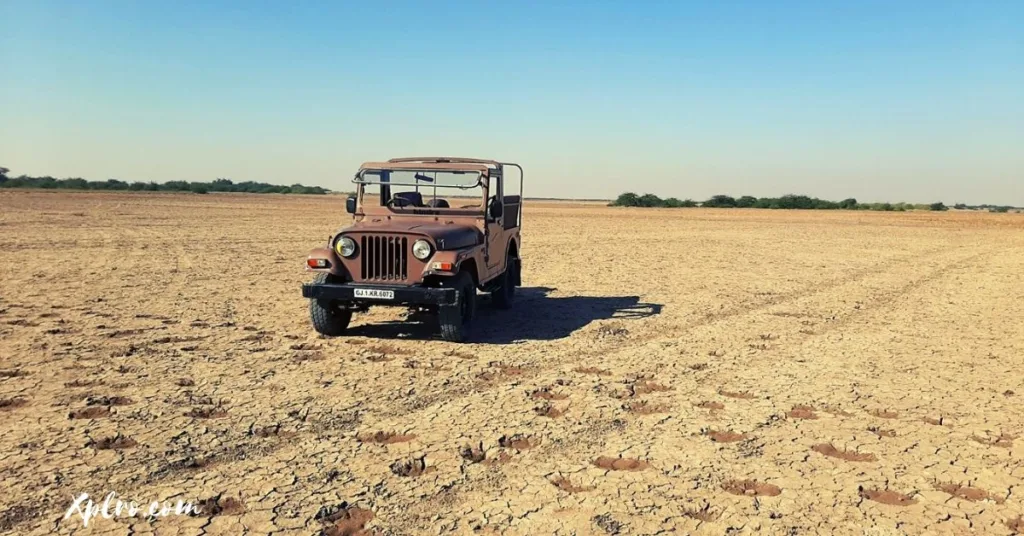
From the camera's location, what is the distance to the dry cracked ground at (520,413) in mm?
4008

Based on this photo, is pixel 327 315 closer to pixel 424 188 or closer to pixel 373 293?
pixel 373 293

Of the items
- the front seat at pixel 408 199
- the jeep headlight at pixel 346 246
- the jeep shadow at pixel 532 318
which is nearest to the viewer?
the jeep headlight at pixel 346 246

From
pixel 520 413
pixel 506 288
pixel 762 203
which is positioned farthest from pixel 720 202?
pixel 520 413

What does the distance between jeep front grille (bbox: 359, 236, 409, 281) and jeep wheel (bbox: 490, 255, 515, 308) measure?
2577 mm

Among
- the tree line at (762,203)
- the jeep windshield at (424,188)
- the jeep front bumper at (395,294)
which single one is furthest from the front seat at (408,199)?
the tree line at (762,203)

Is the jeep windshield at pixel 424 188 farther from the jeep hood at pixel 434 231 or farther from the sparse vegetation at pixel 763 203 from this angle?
the sparse vegetation at pixel 763 203

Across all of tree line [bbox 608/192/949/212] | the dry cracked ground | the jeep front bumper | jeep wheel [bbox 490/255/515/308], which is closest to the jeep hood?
the jeep front bumper

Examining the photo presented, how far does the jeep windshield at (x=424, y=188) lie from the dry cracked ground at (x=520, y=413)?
1463 mm

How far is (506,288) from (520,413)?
492cm

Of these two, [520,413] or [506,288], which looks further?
[506,288]

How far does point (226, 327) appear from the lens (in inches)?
339

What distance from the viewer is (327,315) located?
26.7 ft

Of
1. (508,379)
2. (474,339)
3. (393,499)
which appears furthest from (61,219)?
(393,499)

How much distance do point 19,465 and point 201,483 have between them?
3.59 ft
